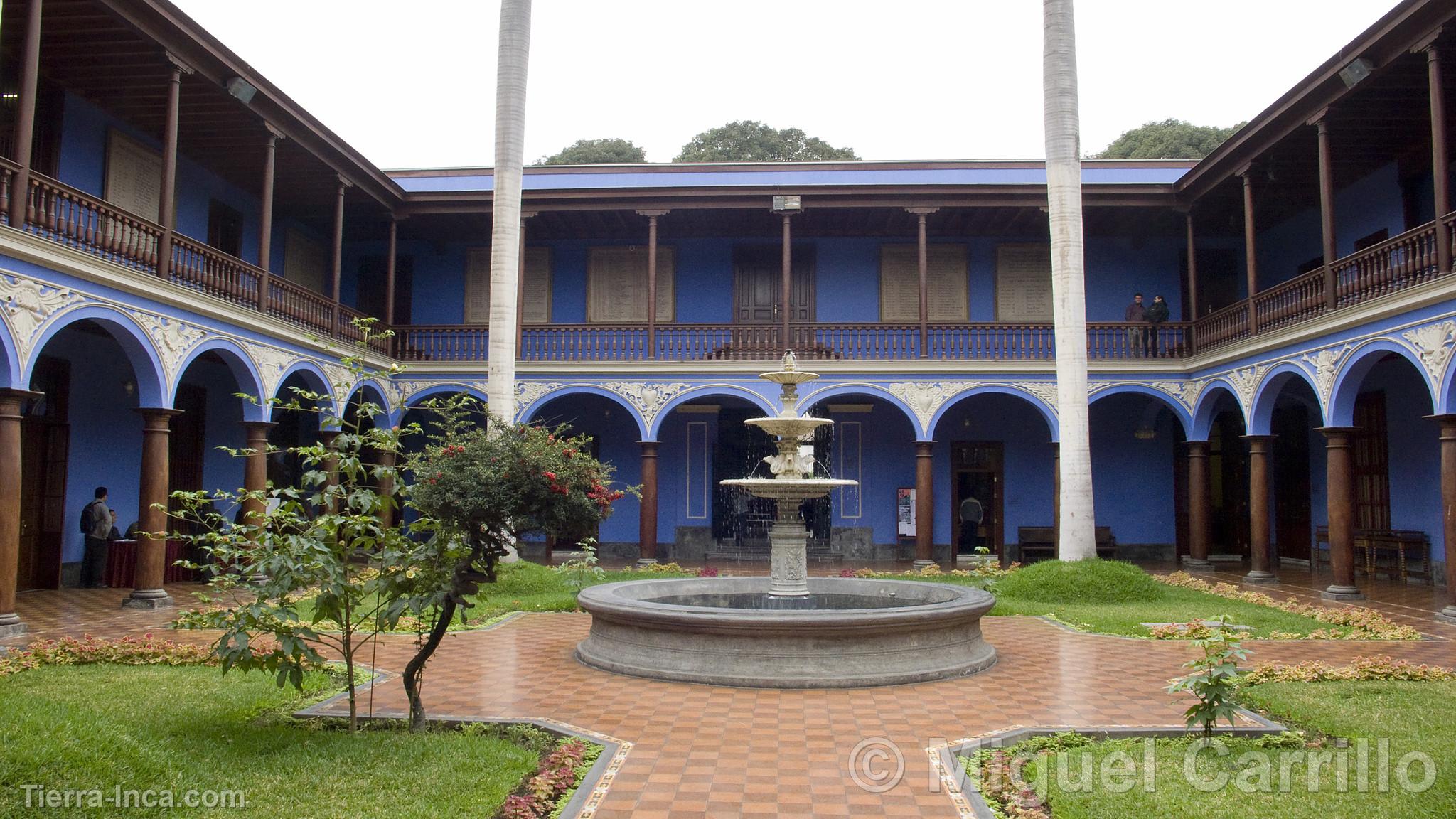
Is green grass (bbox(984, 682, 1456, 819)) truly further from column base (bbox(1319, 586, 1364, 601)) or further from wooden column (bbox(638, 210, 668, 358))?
wooden column (bbox(638, 210, 668, 358))

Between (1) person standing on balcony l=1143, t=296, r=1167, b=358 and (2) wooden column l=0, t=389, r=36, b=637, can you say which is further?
(1) person standing on balcony l=1143, t=296, r=1167, b=358

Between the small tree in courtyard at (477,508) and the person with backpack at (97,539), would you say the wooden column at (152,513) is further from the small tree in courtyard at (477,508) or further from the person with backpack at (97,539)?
the small tree in courtyard at (477,508)

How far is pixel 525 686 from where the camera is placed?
6.59 metres

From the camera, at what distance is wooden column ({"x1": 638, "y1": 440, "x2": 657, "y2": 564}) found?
53.0 ft

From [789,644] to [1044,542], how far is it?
11934 mm

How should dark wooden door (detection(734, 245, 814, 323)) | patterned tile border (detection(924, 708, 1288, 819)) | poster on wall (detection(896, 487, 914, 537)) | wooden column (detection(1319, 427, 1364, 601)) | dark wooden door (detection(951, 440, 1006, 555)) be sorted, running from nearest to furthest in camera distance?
patterned tile border (detection(924, 708, 1288, 819)) → wooden column (detection(1319, 427, 1364, 601)) → poster on wall (detection(896, 487, 914, 537)) → dark wooden door (detection(951, 440, 1006, 555)) → dark wooden door (detection(734, 245, 814, 323))

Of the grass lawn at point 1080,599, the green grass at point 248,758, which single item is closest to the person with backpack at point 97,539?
the grass lawn at point 1080,599

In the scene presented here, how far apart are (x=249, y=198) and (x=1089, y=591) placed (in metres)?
14.6

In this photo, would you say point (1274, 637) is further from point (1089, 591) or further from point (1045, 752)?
point (1045, 752)

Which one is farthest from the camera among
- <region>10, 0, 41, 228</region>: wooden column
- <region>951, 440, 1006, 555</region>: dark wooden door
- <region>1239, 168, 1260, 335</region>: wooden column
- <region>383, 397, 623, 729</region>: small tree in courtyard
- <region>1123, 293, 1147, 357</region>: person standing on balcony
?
<region>951, 440, 1006, 555</region>: dark wooden door

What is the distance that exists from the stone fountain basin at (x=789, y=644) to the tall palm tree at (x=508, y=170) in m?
7.27

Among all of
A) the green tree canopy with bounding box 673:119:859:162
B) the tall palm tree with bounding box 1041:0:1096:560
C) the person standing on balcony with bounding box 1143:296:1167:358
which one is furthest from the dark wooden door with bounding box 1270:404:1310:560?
the green tree canopy with bounding box 673:119:859:162

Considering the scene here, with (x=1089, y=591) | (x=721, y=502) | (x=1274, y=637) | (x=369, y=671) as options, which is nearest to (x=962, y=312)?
(x=721, y=502)

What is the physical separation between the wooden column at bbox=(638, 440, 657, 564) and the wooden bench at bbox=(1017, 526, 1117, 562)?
6804mm
